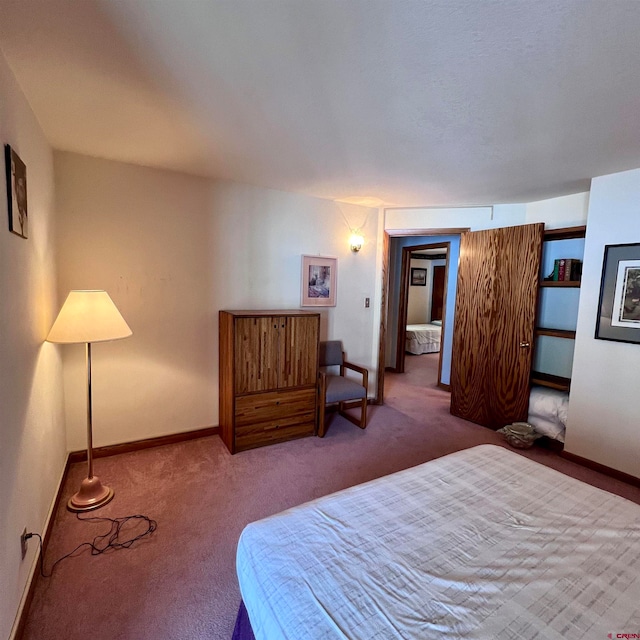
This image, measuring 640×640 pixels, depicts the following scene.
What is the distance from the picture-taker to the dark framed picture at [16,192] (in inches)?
56.1

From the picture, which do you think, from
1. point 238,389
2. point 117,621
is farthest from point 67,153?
point 117,621

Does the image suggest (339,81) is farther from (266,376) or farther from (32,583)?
(32,583)

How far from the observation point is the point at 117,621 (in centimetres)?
147

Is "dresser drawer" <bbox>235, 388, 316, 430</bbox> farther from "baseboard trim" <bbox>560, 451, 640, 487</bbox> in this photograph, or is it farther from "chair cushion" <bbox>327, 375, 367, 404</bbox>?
"baseboard trim" <bbox>560, 451, 640, 487</bbox>

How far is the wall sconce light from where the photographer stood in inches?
153

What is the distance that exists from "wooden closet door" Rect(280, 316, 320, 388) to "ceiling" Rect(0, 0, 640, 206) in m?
1.31

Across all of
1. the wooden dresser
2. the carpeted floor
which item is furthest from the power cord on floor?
the wooden dresser

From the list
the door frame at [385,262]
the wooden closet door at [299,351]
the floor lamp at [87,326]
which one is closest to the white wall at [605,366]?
the door frame at [385,262]

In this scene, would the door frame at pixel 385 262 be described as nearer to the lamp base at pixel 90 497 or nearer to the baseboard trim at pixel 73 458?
the baseboard trim at pixel 73 458

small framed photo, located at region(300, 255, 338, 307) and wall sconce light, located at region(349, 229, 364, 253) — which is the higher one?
wall sconce light, located at region(349, 229, 364, 253)

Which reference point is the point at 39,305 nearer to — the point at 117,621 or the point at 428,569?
the point at 117,621

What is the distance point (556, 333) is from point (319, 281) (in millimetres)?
2301

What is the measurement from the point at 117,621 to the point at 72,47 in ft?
7.71

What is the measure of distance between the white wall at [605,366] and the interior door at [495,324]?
0.44 meters
